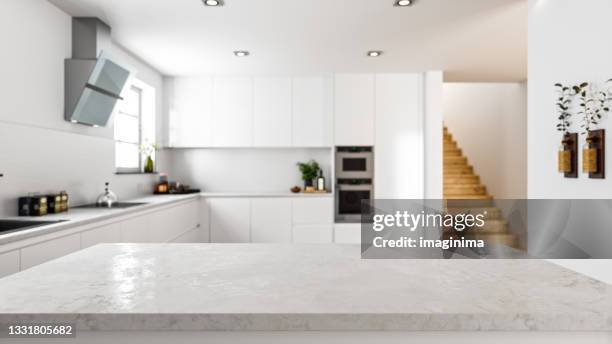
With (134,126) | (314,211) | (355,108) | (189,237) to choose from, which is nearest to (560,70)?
(355,108)

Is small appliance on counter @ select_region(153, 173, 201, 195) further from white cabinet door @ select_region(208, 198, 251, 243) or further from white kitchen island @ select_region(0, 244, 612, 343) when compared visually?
white kitchen island @ select_region(0, 244, 612, 343)

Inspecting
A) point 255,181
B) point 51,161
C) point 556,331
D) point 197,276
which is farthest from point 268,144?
point 556,331

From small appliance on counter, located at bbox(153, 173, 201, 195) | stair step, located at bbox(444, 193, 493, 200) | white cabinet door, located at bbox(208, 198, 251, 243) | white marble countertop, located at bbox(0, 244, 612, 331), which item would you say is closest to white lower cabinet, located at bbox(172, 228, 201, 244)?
white cabinet door, located at bbox(208, 198, 251, 243)

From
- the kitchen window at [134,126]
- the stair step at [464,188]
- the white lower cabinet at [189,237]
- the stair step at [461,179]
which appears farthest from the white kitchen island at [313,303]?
the stair step at [461,179]

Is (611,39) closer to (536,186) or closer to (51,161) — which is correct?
(536,186)

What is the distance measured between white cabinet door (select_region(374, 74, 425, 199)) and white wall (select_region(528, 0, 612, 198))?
2.36 metres

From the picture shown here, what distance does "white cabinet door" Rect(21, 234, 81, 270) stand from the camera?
6.71ft

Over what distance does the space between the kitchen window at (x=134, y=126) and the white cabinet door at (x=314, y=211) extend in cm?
193

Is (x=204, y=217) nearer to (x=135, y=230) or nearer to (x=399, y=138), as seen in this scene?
(x=135, y=230)

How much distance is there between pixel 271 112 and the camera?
5.50 m

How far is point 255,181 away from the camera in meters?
5.89

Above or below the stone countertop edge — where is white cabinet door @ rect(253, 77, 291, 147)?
above

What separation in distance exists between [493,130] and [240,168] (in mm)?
4240

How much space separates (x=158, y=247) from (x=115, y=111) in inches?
105
